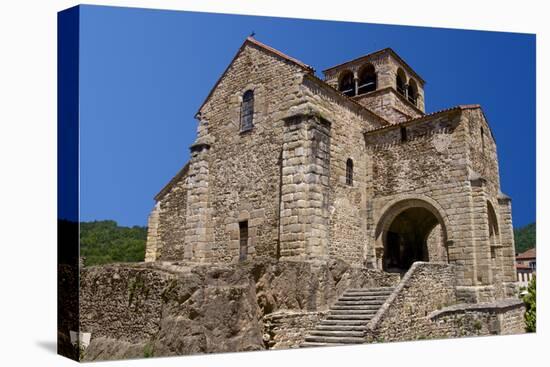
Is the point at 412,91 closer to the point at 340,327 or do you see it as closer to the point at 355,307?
the point at 355,307

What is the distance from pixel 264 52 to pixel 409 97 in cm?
1232

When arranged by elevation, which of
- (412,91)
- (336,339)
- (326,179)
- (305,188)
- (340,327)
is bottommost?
(336,339)

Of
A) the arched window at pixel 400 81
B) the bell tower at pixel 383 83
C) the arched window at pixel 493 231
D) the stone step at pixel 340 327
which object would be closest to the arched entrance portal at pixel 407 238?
the arched window at pixel 493 231

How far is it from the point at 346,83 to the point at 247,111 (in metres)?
10.9

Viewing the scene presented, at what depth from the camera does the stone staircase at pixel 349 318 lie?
11.5 meters

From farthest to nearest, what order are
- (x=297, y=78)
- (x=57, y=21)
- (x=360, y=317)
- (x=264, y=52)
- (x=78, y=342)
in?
(x=264, y=52), (x=297, y=78), (x=360, y=317), (x=57, y=21), (x=78, y=342)

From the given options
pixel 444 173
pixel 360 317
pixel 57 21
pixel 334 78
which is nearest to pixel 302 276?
pixel 360 317

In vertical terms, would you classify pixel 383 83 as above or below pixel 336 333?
above

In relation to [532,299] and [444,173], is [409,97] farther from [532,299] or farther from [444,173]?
[532,299]

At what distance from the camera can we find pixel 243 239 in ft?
52.1

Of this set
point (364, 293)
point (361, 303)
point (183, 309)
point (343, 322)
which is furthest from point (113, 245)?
point (183, 309)

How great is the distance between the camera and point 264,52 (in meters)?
16.3

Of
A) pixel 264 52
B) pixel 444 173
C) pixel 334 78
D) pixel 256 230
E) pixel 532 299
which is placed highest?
pixel 334 78

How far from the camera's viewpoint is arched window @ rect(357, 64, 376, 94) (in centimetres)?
2488
